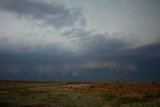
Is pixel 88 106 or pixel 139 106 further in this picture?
pixel 88 106

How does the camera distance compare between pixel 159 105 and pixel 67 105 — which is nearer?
pixel 159 105

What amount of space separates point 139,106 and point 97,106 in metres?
7.45

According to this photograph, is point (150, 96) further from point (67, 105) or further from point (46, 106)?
point (46, 106)

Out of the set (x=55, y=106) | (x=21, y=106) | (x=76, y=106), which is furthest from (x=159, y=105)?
(x=21, y=106)

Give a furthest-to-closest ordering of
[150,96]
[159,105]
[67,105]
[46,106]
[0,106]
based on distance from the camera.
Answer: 1. [150,96]
2. [67,105]
3. [46,106]
4. [0,106]
5. [159,105]

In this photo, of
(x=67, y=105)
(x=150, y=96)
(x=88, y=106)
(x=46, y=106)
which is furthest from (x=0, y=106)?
(x=150, y=96)

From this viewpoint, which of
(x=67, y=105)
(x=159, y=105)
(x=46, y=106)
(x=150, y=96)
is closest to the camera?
(x=159, y=105)

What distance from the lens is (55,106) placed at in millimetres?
38375

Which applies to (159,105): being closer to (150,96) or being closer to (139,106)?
(139,106)

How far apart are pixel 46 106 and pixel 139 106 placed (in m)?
13.8

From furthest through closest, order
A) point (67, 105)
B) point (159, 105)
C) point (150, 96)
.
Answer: point (150, 96)
point (67, 105)
point (159, 105)

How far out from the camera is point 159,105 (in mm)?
32125

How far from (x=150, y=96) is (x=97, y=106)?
20.5 meters

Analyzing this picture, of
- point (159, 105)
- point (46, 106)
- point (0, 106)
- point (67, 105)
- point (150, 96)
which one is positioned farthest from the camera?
point (150, 96)
